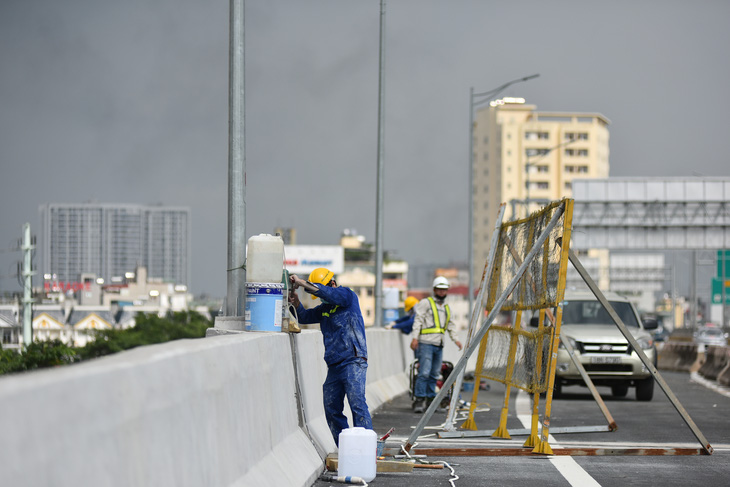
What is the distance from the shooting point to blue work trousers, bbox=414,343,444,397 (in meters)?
16.7

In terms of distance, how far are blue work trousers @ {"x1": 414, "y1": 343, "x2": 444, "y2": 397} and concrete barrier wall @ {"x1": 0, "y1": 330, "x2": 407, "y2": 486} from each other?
698 cm

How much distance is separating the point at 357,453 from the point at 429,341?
7.93 m

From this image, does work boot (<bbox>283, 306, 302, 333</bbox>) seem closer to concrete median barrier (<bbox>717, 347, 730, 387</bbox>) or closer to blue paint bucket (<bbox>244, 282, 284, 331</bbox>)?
blue paint bucket (<bbox>244, 282, 284, 331</bbox>)

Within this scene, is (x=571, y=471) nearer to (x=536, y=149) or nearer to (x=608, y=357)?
(x=608, y=357)

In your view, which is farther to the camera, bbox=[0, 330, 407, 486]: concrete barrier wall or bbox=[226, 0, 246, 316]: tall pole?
bbox=[226, 0, 246, 316]: tall pole

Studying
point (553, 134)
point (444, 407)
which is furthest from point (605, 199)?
point (553, 134)

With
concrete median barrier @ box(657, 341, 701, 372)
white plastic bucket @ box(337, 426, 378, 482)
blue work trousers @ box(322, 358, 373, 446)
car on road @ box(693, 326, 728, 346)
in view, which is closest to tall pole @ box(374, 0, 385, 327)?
concrete median barrier @ box(657, 341, 701, 372)

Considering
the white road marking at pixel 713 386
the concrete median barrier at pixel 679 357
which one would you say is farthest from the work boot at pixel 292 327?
the concrete median barrier at pixel 679 357

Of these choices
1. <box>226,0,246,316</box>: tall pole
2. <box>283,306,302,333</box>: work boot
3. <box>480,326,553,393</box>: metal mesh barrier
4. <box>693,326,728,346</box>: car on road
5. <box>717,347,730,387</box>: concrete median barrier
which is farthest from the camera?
<box>693,326,728,346</box>: car on road

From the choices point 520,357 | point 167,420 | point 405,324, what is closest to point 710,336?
point 405,324

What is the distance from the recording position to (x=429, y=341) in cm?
1688

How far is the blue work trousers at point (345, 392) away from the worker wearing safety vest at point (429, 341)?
677cm

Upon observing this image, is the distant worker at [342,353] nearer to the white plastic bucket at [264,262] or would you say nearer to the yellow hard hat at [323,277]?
the yellow hard hat at [323,277]

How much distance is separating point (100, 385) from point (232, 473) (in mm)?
2351
